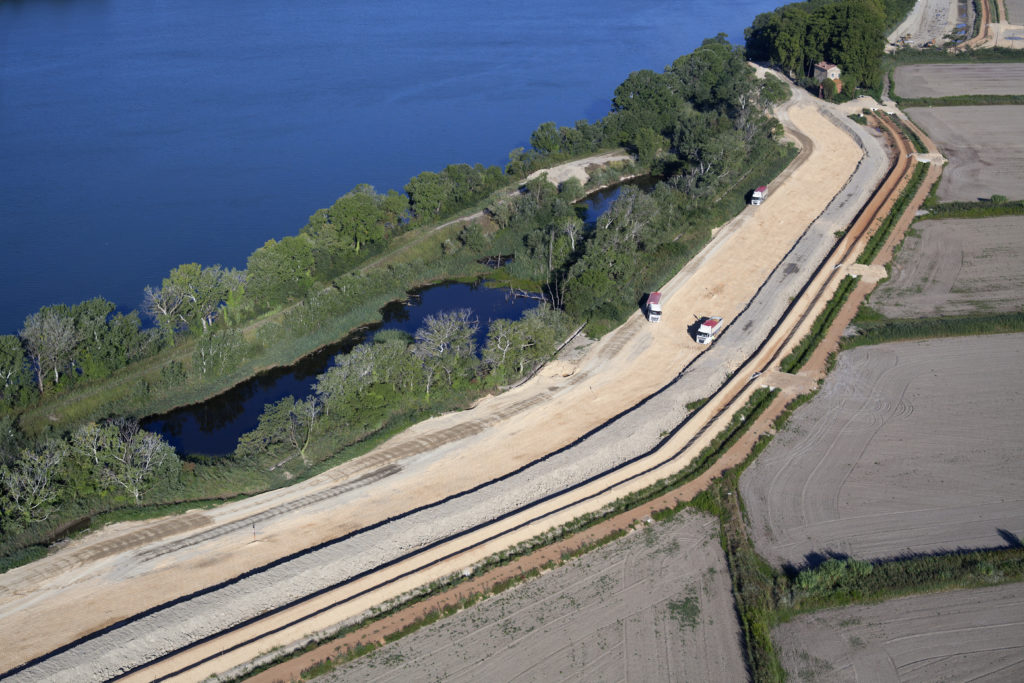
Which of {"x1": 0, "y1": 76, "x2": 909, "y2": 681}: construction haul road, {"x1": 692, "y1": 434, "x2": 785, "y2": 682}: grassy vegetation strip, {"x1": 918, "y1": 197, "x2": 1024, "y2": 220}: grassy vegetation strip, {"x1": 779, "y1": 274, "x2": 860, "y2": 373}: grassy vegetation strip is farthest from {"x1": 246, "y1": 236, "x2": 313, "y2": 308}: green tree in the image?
{"x1": 918, "y1": 197, "x2": 1024, "y2": 220}: grassy vegetation strip

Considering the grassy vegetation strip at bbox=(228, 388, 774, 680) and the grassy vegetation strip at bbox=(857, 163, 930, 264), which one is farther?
the grassy vegetation strip at bbox=(857, 163, 930, 264)

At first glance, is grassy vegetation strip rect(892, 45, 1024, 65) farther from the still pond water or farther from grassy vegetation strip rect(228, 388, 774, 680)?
grassy vegetation strip rect(228, 388, 774, 680)

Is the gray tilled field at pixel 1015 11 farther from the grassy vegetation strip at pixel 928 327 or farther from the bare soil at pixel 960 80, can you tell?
the grassy vegetation strip at pixel 928 327

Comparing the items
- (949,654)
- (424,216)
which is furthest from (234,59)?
(949,654)

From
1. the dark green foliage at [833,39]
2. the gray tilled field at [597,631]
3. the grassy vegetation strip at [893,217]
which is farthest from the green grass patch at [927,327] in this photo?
the dark green foliage at [833,39]

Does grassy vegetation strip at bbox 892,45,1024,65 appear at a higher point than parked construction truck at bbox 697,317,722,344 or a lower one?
higher

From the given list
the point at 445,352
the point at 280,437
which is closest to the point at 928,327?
the point at 445,352
